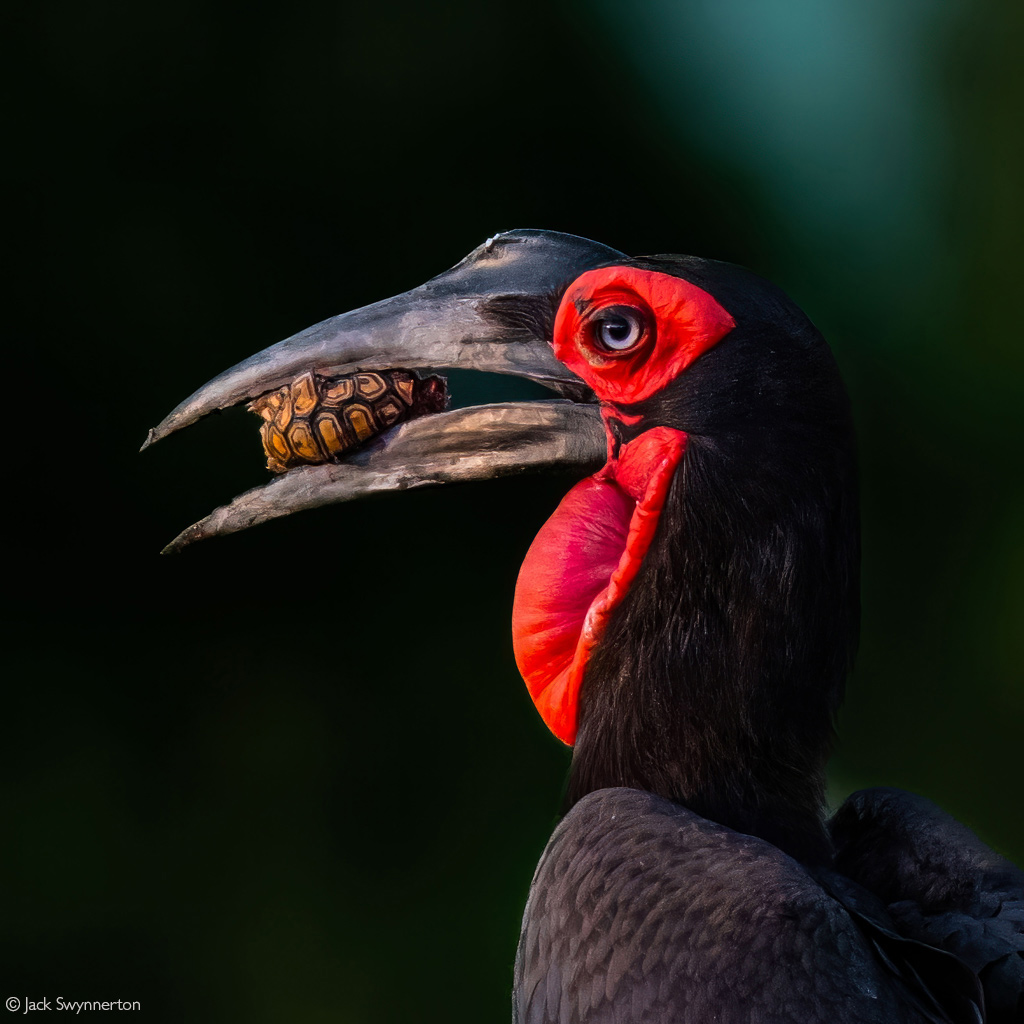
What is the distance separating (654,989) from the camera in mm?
747

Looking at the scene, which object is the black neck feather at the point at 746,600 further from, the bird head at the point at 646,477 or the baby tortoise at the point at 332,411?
the baby tortoise at the point at 332,411

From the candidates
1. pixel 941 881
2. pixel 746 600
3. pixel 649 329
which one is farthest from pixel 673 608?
pixel 941 881

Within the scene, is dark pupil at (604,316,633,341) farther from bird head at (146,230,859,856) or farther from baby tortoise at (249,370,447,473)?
baby tortoise at (249,370,447,473)

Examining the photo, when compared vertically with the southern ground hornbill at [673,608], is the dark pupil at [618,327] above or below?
above

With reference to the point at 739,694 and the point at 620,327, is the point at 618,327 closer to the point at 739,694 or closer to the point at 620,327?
the point at 620,327

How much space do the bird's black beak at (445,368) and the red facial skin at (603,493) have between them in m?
0.03

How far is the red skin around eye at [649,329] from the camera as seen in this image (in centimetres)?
97

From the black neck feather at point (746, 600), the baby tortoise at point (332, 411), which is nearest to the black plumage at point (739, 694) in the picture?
the black neck feather at point (746, 600)

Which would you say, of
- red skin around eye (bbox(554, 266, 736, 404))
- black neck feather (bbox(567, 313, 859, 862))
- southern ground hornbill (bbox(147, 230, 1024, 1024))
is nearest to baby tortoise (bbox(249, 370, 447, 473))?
southern ground hornbill (bbox(147, 230, 1024, 1024))

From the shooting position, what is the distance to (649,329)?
1.00 metres

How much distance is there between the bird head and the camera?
95 cm

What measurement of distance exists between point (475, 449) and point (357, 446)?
132mm

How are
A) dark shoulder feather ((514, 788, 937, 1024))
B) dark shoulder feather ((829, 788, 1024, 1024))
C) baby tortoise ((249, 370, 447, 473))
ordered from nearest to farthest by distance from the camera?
dark shoulder feather ((514, 788, 937, 1024)), dark shoulder feather ((829, 788, 1024, 1024)), baby tortoise ((249, 370, 447, 473))

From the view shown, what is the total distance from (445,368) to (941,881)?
0.73 metres
